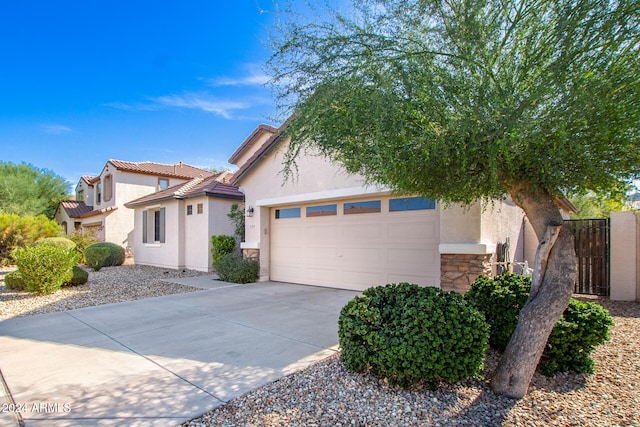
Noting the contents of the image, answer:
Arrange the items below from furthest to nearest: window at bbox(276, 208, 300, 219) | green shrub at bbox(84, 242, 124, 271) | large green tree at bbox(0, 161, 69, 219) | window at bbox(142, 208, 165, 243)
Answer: large green tree at bbox(0, 161, 69, 219) → window at bbox(142, 208, 165, 243) → green shrub at bbox(84, 242, 124, 271) → window at bbox(276, 208, 300, 219)

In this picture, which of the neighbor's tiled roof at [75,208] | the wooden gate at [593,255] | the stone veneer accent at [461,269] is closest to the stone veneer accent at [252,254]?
the stone veneer accent at [461,269]

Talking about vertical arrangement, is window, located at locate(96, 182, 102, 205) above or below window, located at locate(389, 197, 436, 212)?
above

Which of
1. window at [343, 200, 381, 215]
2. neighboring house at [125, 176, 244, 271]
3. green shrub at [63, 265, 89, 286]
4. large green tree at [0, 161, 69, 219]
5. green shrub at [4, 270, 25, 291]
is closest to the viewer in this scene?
window at [343, 200, 381, 215]

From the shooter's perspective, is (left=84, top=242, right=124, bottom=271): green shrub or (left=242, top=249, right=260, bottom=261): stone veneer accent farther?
(left=84, top=242, right=124, bottom=271): green shrub

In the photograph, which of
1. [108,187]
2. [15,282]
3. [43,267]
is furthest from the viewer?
[108,187]

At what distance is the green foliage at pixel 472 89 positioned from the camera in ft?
9.84

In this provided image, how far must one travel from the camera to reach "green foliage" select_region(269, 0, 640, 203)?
300 cm

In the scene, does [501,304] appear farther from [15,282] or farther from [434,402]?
[15,282]

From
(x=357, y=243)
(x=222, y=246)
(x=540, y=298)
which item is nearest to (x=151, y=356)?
(x=540, y=298)

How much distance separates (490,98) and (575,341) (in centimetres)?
280

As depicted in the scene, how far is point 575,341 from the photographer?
3898 millimetres

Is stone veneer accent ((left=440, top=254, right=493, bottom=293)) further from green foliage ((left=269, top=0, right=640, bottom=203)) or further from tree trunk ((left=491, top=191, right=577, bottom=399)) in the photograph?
green foliage ((left=269, top=0, right=640, bottom=203))

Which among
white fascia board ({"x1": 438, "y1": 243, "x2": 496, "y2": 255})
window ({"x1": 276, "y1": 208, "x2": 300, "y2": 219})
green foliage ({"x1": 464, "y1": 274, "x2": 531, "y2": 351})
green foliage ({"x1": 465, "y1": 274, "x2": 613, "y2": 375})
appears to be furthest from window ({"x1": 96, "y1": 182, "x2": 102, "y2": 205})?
green foliage ({"x1": 465, "y1": 274, "x2": 613, "y2": 375})

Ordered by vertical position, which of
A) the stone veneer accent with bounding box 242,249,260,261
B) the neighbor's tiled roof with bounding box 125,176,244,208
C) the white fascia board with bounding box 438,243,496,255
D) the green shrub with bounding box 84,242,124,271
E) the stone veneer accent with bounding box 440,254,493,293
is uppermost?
the neighbor's tiled roof with bounding box 125,176,244,208
